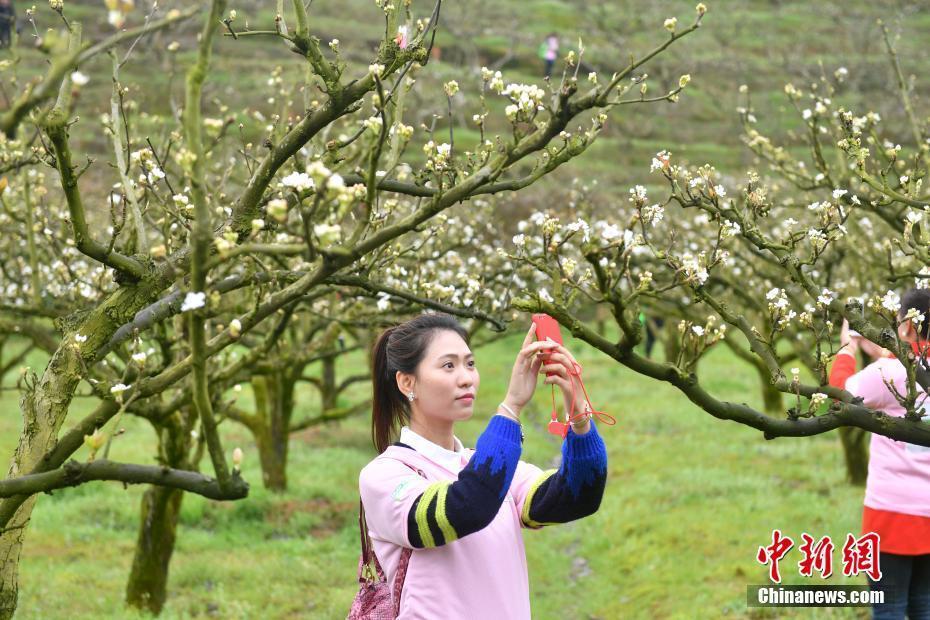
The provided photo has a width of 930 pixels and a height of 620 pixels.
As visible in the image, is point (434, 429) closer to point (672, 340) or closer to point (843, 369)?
point (843, 369)

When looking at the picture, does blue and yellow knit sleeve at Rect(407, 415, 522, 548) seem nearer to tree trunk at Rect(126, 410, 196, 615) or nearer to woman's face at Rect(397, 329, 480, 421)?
woman's face at Rect(397, 329, 480, 421)

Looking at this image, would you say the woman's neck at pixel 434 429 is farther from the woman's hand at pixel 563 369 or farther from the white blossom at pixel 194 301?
the white blossom at pixel 194 301

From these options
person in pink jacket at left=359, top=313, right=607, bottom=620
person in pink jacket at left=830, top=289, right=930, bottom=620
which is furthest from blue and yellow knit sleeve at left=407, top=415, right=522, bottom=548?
person in pink jacket at left=830, top=289, right=930, bottom=620

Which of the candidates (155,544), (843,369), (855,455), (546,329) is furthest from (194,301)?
(855,455)

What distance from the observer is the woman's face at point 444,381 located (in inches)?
152

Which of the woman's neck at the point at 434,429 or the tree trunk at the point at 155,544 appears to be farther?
the tree trunk at the point at 155,544

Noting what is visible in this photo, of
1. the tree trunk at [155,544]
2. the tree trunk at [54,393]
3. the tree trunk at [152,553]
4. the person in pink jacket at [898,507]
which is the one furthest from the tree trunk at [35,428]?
the person in pink jacket at [898,507]

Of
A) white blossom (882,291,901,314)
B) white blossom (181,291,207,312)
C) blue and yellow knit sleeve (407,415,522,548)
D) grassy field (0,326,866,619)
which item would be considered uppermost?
white blossom (882,291,901,314)

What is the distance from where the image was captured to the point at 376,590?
3.79 m

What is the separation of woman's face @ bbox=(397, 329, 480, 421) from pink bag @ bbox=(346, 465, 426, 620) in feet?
0.90

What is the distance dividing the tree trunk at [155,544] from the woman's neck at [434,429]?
5.05 m

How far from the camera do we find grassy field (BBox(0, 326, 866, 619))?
934 cm

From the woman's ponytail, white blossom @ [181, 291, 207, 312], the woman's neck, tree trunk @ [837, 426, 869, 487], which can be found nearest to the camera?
white blossom @ [181, 291, 207, 312]

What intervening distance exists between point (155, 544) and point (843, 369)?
6.09 metres
